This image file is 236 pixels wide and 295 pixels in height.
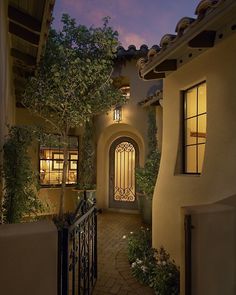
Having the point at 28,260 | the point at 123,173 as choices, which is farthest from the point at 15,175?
the point at 123,173

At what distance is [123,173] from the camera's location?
10289 millimetres

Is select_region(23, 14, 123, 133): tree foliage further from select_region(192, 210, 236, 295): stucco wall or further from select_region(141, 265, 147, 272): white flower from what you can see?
select_region(192, 210, 236, 295): stucco wall

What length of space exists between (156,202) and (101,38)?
467 centimetres

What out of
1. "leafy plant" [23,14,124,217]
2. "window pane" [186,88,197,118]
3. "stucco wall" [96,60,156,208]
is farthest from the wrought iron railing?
"stucco wall" [96,60,156,208]

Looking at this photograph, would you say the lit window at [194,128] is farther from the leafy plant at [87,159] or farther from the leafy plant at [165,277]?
the leafy plant at [87,159]

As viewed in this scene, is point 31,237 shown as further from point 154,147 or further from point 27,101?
point 154,147

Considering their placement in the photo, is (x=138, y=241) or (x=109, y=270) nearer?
(x=109, y=270)

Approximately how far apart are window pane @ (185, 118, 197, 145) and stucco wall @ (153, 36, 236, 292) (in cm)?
17

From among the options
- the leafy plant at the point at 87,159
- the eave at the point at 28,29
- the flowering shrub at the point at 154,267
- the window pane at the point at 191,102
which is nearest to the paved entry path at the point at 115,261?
the flowering shrub at the point at 154,267

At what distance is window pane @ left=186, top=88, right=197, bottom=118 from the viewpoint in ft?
14.8

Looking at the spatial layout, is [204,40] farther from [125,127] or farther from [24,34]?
[125,127]

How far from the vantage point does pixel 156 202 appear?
503 centimetres

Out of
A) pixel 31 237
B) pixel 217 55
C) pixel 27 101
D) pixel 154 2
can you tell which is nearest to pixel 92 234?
pixel 31 237

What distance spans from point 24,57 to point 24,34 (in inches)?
45.1
